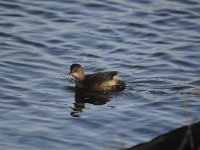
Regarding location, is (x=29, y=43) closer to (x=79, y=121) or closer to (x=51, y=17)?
(x=51, y=17)

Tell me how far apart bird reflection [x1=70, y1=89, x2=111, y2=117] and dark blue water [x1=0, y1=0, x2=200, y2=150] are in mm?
39

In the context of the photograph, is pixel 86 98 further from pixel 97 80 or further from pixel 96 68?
pixel 96 68

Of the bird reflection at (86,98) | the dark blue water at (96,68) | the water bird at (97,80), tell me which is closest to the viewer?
the dark blue water at (96,68)

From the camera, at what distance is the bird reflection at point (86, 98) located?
46.4 feet

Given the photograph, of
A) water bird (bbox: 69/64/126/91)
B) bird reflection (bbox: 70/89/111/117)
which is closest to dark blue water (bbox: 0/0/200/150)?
bird reflection (bbox: 70/89/111/117)

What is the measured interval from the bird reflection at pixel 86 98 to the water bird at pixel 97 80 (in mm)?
141

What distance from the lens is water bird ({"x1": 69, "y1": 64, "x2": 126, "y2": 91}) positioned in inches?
592

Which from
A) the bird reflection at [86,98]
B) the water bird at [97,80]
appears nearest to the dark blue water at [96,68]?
the bird reflection at [86,98]

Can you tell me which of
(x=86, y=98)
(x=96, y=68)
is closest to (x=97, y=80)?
(x=86, y=98)

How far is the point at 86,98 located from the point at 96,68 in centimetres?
175

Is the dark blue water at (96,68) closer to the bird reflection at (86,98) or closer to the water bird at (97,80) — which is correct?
the bird reflection at (86,98)

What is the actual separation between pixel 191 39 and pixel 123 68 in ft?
8.91

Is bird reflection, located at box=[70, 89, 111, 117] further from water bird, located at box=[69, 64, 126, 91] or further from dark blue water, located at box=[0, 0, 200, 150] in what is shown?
water bird, located at box=[69, 64, 126, 91]

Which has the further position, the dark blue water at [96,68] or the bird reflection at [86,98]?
the bird reflection at [86,98]
